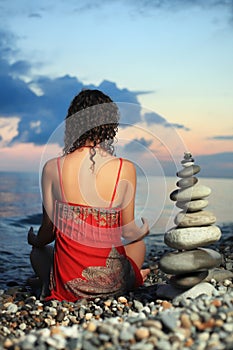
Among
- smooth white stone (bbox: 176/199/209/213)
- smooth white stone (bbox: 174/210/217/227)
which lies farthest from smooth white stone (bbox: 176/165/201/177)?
smooth white stone (bbox: 174/210/217/227)

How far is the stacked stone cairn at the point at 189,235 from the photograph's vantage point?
468 cm

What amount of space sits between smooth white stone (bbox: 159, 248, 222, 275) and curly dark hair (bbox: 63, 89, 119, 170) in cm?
114

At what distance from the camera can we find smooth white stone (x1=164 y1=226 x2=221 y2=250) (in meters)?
4.68

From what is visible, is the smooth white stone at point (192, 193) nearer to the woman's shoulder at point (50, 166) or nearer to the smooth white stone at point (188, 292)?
the smooth white stone at point (188, 292)

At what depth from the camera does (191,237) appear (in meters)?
4.68

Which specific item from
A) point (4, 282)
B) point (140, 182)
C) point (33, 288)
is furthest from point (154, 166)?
point (4, 282)

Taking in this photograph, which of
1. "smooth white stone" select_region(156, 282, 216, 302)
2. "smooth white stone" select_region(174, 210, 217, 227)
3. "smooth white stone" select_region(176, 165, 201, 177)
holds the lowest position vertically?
"smooth white stone" select_region(156, 282, 216, 302)

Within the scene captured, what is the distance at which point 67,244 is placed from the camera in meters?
5.16

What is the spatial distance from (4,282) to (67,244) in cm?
274

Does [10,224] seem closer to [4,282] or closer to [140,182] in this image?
[4,282]

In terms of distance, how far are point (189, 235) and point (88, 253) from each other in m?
1.03

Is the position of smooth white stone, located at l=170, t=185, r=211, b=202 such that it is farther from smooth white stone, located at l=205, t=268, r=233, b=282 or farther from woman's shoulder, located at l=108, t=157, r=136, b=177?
smooth white stone, located at l=205, t=268, r=233, b=282

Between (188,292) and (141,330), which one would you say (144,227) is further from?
(141,330)

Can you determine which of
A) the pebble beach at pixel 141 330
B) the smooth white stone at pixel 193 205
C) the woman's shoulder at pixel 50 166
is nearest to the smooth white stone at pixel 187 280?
the pebble beach at pixel 141 330
